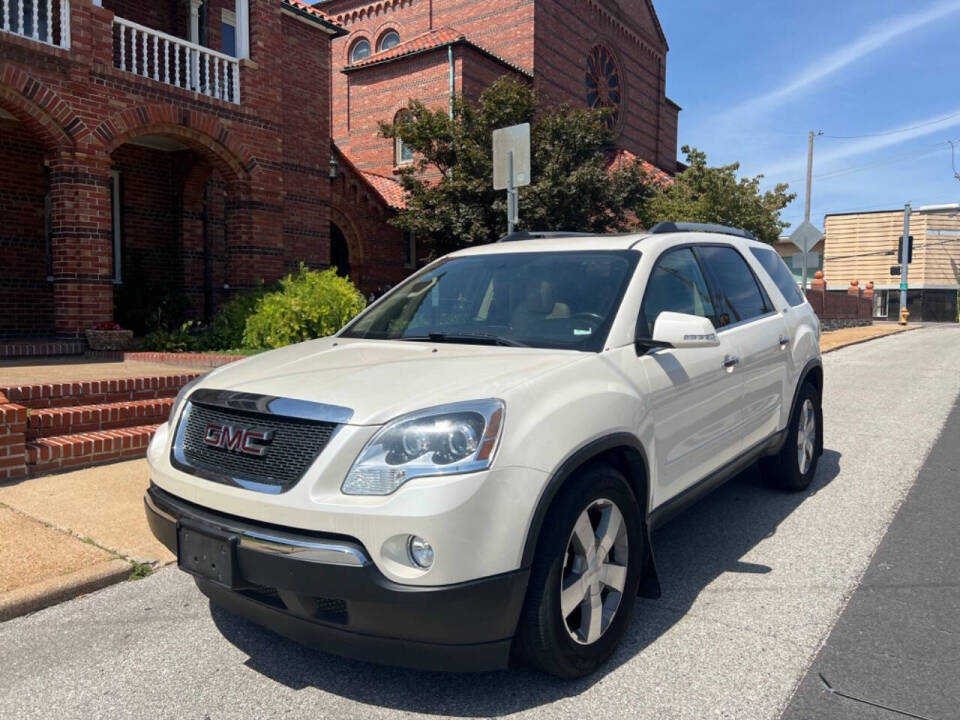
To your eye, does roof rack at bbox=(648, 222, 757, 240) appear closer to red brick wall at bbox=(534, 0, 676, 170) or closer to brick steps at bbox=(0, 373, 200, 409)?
brick steps at bbox=(0, 373, 200, 409)

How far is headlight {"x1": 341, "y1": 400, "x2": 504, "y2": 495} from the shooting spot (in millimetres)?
2449

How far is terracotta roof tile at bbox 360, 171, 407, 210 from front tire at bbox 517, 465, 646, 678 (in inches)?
638

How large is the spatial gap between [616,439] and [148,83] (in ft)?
34.8

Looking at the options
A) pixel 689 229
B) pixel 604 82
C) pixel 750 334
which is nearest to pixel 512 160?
pixel 689 229

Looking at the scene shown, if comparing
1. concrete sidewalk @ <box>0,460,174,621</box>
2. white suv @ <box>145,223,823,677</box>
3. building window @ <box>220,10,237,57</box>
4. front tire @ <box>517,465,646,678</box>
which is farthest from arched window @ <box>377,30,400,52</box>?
front tire @ <box>517,465,646,678</box>

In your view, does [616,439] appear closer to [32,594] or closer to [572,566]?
[572,566]

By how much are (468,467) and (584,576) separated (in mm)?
763

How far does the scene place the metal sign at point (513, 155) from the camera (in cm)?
771

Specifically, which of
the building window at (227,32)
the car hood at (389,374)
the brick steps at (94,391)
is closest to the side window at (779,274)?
the car hood at (389,374)

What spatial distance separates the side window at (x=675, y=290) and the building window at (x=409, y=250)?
15427mm

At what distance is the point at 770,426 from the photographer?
15.8 feet

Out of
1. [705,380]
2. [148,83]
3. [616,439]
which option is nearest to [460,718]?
[616,439]

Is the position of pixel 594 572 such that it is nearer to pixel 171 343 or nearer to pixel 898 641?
pixel 898 641

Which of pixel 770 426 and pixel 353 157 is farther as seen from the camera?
pixel 353 157
